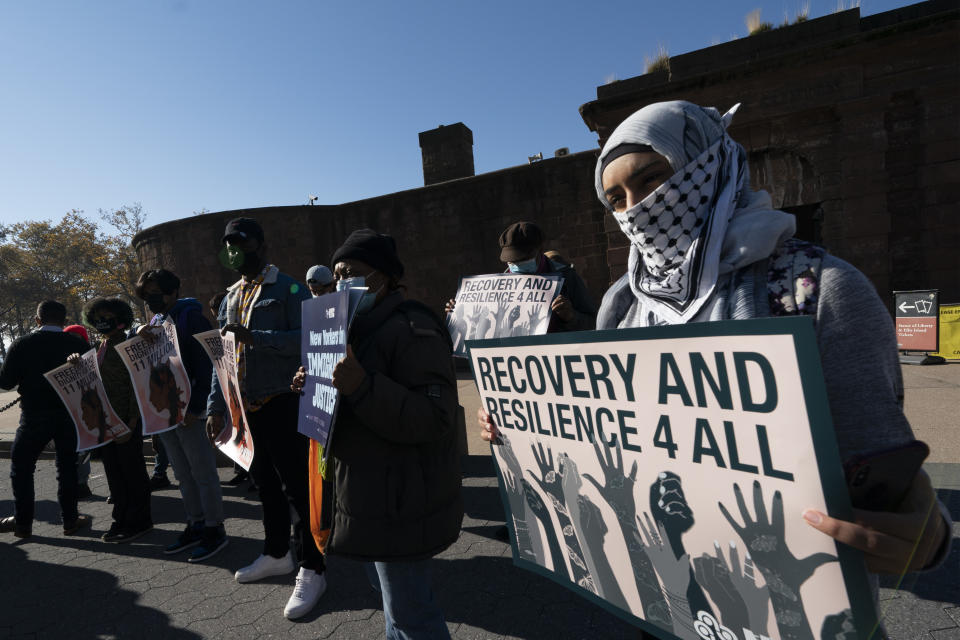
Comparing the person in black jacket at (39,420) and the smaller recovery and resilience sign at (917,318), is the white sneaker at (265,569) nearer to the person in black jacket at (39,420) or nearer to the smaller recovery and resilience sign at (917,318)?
the person in black jacket at (39,420)

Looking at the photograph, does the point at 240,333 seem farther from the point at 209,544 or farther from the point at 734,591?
the point at 734,591

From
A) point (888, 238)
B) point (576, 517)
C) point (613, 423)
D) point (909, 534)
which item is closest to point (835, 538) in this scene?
point (909, 534)

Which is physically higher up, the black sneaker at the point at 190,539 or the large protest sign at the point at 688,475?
the large protest sign at the point at 688,475

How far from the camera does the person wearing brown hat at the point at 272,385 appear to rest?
2.79 meters

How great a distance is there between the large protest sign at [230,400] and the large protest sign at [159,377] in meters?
0.56

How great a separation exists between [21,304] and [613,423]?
53786 millimetres

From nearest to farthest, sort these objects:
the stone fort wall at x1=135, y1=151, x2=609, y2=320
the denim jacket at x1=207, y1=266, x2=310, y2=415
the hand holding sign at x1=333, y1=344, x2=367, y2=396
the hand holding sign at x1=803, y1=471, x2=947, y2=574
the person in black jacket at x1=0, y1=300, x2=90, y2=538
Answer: the hand holding sign at x1=803, y1=471, x2=947, y2=574 → the hand holding sign at x1=333, y1=344, x2=367, y2=396 → the denim jacket at x1=207, y1=266, x2=310, y2=415 → the person in black jacket at x1=0, y1=300, x2=90, y2=538 → the stone fort wall at x1=135, y1=151, x2=609, y2=320

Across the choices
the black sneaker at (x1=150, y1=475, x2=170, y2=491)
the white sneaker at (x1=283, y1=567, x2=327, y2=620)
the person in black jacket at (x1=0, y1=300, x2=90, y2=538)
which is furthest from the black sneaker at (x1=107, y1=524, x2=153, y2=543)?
the white sneaker at (x1=283, y1=567, x2=327, y2=620)

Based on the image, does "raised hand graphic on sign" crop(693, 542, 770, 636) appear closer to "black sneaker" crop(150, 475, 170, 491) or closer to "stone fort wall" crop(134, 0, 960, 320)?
"black sneaker" crop(150, 475, 170, 491)

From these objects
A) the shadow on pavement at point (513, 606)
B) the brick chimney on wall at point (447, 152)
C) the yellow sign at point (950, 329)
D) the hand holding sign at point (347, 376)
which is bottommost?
the shadow on pavement at point (513, 606)

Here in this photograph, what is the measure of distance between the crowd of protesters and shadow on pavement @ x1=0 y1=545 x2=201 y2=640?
18.6 inches

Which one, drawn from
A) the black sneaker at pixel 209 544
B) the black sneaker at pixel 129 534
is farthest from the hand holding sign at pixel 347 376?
the black sneaker at pixel 129 534

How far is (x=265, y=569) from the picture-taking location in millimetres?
3127

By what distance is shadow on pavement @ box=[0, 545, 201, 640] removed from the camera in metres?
2.77
